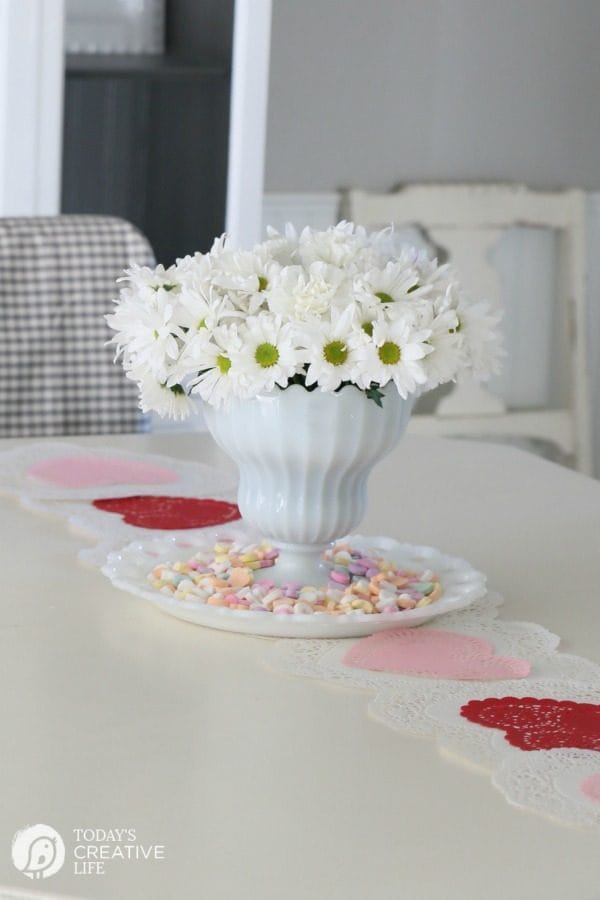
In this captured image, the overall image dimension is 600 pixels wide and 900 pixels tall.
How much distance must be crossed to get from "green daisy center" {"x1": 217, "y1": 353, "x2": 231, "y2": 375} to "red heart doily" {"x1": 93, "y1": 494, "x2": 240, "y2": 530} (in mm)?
371

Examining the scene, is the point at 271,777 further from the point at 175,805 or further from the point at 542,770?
the point at 542,770

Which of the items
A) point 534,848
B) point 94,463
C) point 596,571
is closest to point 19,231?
point 94,463

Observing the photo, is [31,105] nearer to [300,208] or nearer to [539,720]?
[300,208]

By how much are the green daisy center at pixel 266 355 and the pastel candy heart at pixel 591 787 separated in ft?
1.28

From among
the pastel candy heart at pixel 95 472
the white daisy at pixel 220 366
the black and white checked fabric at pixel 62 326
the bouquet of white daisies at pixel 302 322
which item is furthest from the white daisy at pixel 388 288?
the black and white checked fabric at pixel 62 326

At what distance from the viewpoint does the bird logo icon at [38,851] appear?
796 mm

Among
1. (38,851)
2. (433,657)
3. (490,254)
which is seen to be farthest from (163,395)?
(490,254)

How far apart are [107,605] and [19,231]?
0.92 metres

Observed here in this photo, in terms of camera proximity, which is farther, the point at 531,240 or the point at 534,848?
the point at 531,240

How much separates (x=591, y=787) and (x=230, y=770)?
0.23m

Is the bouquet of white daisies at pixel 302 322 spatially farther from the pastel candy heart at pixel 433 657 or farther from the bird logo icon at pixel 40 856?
the bird logo icon at pixel 40 856

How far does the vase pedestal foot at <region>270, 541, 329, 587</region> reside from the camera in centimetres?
122

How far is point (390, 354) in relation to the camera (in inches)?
42.8

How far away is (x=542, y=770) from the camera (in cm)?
93
